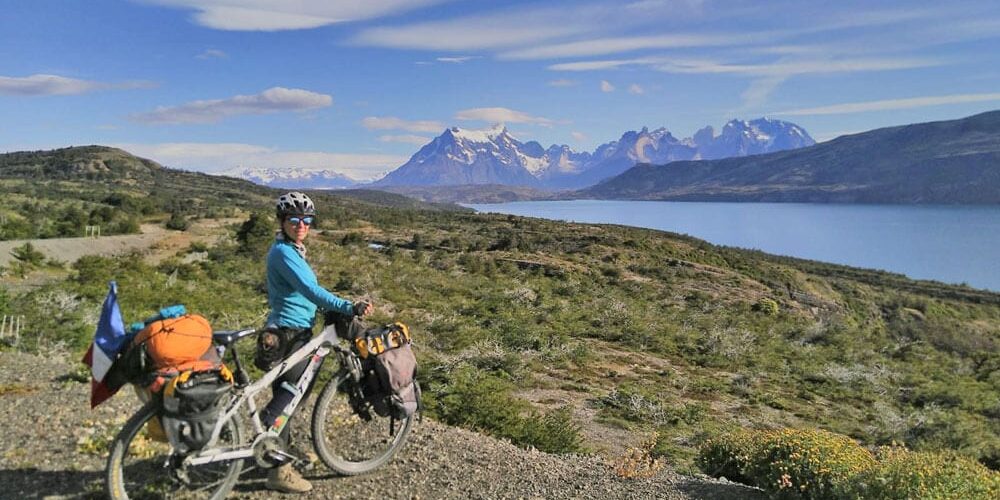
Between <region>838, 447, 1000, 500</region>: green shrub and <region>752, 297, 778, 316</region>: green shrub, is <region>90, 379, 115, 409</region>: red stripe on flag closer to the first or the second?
<region>838, 447, 1000, 500</region>: green shrub

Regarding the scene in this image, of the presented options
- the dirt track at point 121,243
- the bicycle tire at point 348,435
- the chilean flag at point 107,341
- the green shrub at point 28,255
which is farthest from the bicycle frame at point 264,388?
the green shrub at point 28,255

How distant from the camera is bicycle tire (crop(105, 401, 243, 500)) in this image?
3967mm

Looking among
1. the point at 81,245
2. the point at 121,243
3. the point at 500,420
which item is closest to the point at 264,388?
the point at 500,420

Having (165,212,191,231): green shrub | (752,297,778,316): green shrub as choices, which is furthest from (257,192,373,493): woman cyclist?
(165,212,191,231): green shrub

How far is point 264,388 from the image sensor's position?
4.41m

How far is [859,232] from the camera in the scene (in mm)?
138250

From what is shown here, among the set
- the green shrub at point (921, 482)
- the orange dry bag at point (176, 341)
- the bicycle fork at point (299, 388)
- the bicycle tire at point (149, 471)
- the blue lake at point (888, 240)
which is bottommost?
the blue lake at point (888, 240)

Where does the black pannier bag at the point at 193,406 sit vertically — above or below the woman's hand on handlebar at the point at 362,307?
below

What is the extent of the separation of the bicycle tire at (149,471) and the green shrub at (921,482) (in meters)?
4.95

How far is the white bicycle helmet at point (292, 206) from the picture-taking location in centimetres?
454

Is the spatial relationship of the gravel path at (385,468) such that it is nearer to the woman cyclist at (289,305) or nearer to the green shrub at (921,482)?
the woman cyclist at (289,305)

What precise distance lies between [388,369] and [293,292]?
37.3 inches

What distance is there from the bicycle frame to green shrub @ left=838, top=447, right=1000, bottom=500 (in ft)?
14.8

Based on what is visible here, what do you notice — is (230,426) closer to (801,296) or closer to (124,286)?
(124,286)
